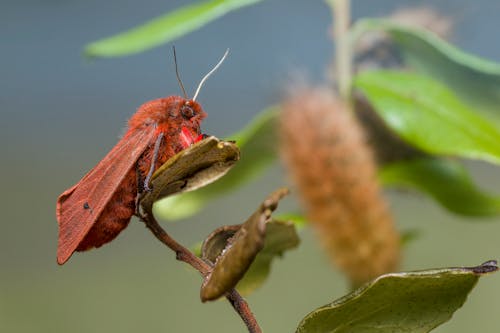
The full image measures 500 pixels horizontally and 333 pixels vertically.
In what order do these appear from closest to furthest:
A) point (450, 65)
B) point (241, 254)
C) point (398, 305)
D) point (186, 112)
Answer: point (241, 254) < point (398, 305) < point (186, 112) < point (450, 65)

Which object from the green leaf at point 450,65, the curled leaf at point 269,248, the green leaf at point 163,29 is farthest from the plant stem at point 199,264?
the green leaf at point 450,65

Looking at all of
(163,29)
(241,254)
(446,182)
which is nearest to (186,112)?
(241,254)

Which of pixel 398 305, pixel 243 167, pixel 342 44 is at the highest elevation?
pixel 342 44

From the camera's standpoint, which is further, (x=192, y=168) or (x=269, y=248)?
(x=269, y=248)

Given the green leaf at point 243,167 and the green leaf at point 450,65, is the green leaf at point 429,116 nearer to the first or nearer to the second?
the green leaf at point 450,65

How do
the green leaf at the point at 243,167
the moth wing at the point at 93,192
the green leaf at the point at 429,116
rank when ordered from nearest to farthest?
the moth wing at the point at 93,192 < the green leaf at the point at 429,116 < the green leaf at the point at 243,167

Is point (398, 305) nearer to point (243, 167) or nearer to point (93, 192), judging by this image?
point (93, 192)

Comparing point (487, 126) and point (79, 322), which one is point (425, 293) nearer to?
point (487, 126)
